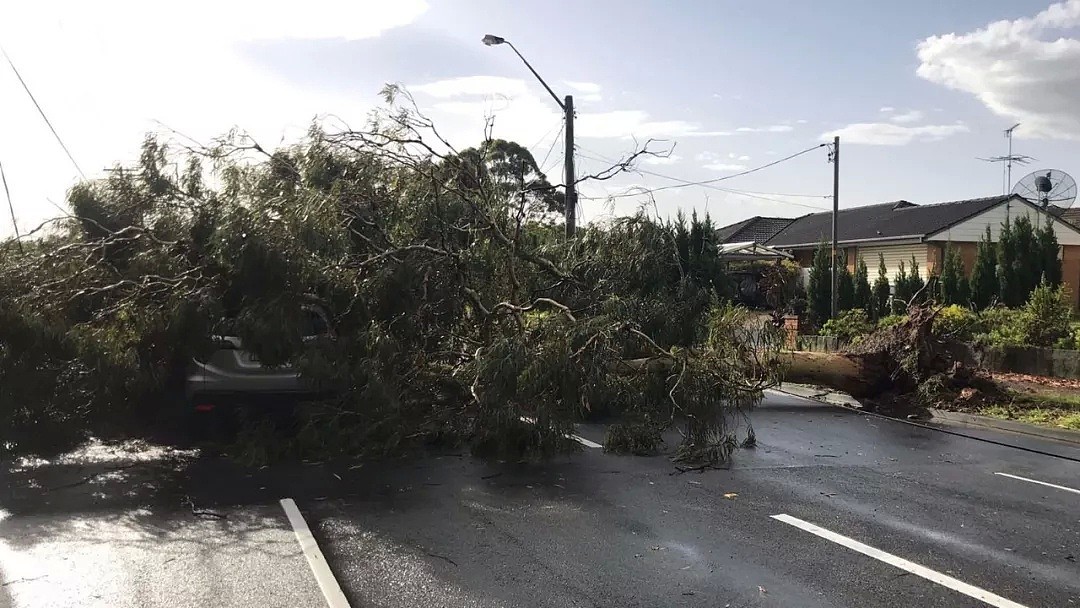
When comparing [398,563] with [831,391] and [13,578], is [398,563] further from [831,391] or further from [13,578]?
[831,391]

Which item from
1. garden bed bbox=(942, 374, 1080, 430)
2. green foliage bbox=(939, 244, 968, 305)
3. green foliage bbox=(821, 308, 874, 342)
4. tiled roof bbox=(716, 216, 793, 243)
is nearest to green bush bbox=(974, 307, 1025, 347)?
garden bed bbox=(942, 374, 1080, 430)

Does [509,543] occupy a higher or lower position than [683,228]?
lower

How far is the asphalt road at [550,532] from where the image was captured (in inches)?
176

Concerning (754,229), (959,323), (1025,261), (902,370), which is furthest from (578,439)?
(754,229)

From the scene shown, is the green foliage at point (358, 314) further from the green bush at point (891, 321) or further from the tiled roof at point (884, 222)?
the tiled roof at point (884, 222)

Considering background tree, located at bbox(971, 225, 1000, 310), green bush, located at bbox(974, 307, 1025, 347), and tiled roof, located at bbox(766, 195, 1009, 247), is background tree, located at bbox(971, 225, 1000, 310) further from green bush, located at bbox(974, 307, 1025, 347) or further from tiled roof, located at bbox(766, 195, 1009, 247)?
tiled roof, located at bbox(766, 195, 1009, 247)

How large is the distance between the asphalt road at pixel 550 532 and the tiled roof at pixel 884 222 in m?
24.3

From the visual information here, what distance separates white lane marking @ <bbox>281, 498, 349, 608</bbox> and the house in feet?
76.8

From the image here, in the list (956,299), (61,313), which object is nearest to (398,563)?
(61,313)

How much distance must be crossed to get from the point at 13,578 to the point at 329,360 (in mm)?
3628

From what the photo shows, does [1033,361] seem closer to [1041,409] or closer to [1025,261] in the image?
[1041,409]

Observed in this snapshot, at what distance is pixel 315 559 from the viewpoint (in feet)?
16.1

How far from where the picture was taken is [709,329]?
891 cm

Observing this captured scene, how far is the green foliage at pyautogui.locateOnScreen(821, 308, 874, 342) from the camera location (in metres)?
16.8
